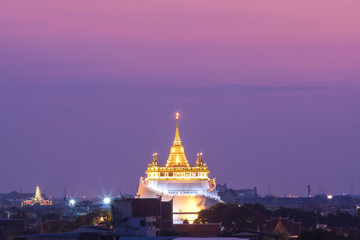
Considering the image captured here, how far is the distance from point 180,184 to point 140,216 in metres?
58.1

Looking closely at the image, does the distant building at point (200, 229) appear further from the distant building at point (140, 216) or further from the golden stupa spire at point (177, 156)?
the golden stupa spire at point (177, 156)

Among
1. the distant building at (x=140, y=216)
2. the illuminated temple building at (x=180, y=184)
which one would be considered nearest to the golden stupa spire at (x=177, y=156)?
the illuminated temple building at (x=180, y=184)

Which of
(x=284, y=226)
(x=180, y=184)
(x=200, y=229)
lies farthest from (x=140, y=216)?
(x=180, y=184)

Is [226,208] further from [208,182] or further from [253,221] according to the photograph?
[208,182]

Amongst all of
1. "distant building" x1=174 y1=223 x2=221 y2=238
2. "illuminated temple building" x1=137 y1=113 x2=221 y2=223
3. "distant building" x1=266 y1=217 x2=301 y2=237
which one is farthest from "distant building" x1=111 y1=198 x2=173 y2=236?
"illuminated temple building" x1=137 y1=113 x2=221 y2=223

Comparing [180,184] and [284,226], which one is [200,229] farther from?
[180,184]

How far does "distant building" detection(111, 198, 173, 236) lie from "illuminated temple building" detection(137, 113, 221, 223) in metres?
33.2

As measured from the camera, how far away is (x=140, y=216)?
390ft

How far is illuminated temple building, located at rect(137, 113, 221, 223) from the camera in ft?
568

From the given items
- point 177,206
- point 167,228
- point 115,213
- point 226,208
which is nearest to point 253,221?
point 226,208

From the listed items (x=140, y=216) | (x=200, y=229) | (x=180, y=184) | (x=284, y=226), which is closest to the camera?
(x=140, y=216)

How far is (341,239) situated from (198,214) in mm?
34688

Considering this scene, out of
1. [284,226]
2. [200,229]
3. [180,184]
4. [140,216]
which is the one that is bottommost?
[140,216]

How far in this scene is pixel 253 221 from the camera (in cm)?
15762
